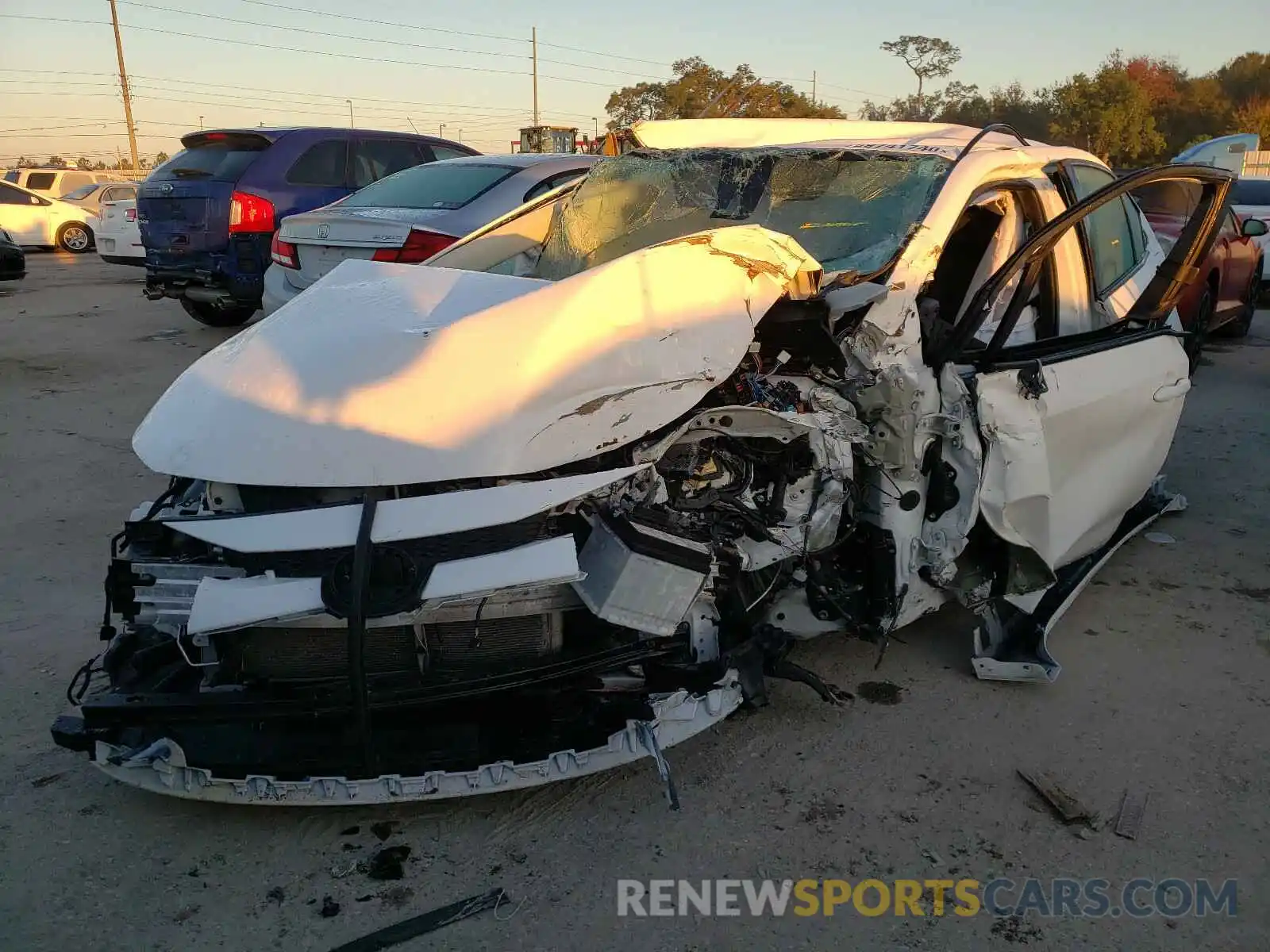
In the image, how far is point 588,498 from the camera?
259 centimetres

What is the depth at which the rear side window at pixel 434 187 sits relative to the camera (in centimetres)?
705

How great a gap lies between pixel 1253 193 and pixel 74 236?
19649 millimetres

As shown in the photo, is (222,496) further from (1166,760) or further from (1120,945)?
(1166,760)

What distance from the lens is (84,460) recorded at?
5.73 m

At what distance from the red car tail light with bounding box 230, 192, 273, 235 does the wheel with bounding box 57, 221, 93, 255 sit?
43.8 feet

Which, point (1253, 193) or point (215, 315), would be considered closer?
point (215, 315)

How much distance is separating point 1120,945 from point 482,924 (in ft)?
4.73

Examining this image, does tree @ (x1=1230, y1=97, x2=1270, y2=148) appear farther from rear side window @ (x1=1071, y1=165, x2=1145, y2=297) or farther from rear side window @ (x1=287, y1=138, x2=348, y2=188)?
rear side window @ (x1=1071, y1=165, x2=1145, y2=297)

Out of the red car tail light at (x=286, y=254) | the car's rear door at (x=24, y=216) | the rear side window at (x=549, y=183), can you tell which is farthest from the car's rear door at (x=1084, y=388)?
the car's rear door at (x=24, y=216)

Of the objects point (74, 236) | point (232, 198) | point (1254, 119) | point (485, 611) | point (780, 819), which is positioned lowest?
point (74, 236)

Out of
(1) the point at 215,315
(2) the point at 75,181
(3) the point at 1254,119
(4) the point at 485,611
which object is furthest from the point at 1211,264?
(3) the point at 1254,119

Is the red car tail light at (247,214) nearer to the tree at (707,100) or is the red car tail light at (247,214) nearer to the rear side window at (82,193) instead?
the tree at (707,100)

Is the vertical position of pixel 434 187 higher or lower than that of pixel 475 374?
higher

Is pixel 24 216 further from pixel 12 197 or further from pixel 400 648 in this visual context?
pixel 400 648
